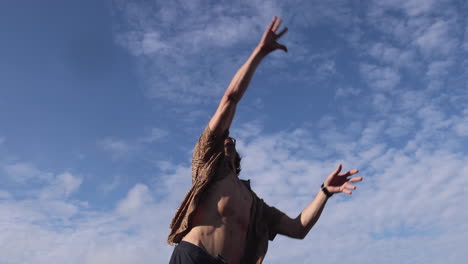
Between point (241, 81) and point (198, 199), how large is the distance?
1294mm

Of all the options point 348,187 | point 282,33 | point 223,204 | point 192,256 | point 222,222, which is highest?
point 282,33

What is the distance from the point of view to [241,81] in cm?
448

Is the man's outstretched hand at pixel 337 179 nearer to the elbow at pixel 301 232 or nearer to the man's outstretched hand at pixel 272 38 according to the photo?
the elbow at pixel 301 232

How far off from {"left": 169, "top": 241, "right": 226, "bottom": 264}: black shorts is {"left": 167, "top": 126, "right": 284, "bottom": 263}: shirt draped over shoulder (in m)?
0.23

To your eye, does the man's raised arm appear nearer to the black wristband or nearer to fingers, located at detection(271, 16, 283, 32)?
fingers, located at detection(271, 16, 283, 32)

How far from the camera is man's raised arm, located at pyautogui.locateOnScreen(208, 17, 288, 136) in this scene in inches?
177

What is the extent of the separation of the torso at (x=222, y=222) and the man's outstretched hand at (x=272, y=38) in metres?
1.45

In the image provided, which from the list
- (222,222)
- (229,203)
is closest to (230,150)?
(229,203)

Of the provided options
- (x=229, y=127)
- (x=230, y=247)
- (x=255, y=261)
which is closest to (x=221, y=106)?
(x=229, y=127)

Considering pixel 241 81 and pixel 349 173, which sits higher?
pixel 241 81

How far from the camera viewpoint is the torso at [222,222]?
458 cm

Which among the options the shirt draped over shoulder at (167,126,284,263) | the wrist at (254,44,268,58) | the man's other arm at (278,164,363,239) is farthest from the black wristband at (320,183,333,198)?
the wrist at (254,44,268,58)

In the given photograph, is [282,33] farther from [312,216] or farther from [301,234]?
[301,234]

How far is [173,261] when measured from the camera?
4.53 meters
